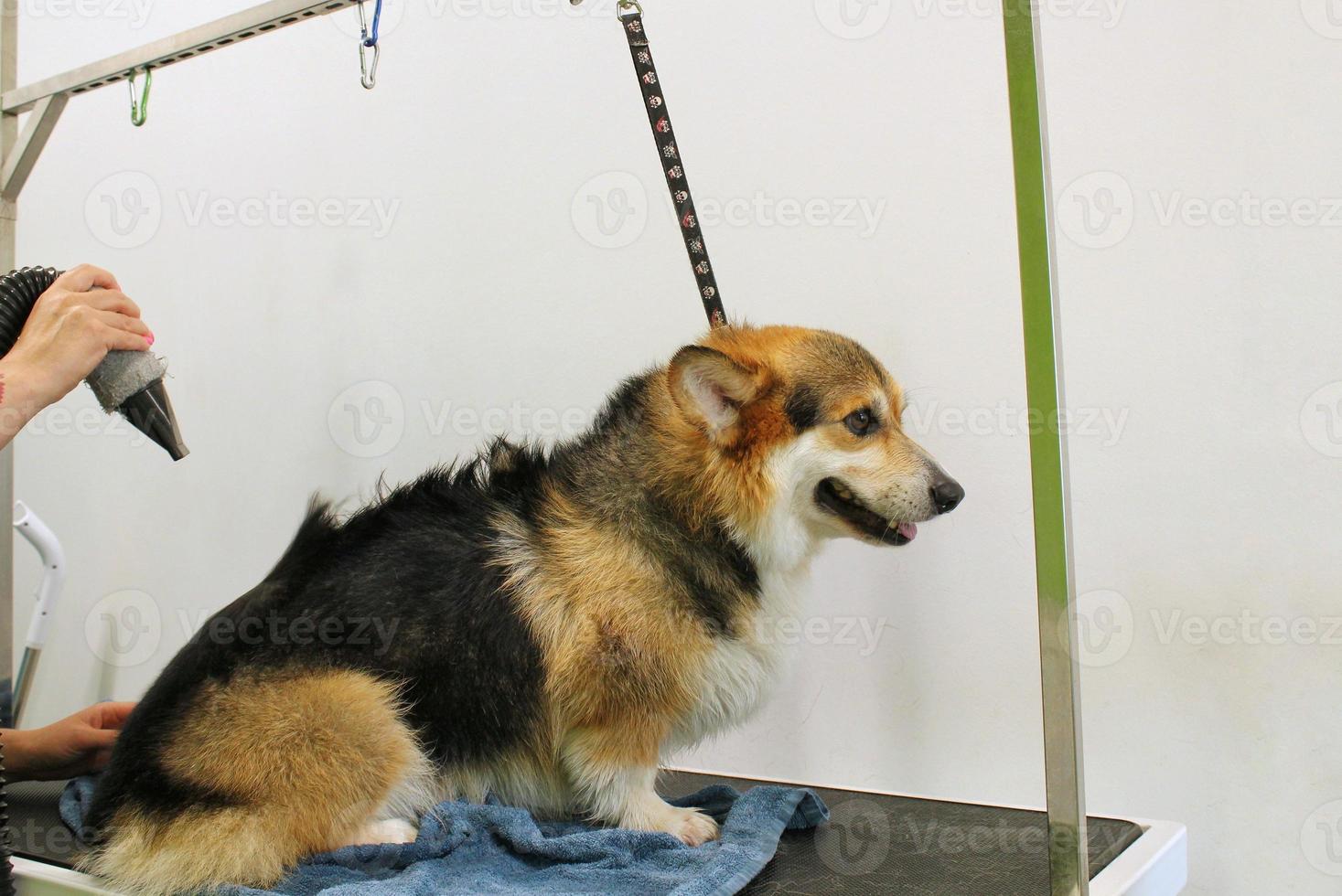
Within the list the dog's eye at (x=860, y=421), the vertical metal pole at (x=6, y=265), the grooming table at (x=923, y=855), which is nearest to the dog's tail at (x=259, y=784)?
the grooming table at (x=923, y=855)

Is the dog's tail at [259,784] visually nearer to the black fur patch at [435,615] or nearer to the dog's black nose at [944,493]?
the black fur patch at [435,615]

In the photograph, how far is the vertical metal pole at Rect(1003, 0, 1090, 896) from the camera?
3.43ft

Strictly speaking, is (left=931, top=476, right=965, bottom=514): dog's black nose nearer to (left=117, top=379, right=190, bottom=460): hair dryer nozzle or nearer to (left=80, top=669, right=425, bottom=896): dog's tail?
(left=80, top=669, right=425, bottom=896): dog's tail

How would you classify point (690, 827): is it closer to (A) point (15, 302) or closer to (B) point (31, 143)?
(A) point (15, 302)

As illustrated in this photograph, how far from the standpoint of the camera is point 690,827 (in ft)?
4.67

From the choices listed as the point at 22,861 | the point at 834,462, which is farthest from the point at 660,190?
the point at 22,861

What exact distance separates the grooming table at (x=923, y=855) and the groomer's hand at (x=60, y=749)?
0.30ft

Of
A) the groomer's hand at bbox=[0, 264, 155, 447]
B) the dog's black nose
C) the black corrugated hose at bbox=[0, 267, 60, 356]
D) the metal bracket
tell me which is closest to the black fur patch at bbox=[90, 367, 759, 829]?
the dog's black nose

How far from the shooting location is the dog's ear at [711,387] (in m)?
1.40

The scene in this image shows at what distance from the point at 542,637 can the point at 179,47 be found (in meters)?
1.40

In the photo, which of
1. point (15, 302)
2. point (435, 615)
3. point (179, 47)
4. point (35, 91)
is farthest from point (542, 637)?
point (35, 91)

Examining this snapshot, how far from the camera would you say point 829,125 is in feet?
7.01

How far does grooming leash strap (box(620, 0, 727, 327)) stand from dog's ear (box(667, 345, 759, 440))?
233mm

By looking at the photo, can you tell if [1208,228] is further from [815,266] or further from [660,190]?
[660,190]
